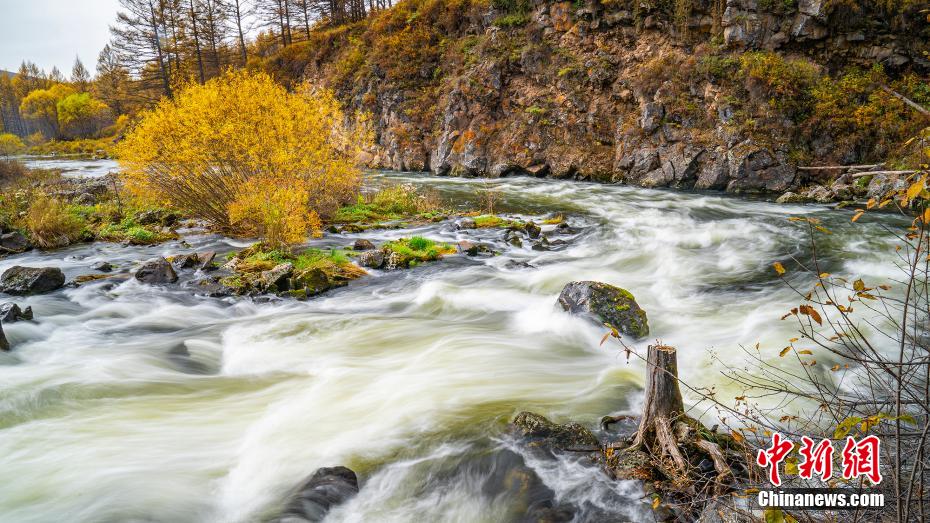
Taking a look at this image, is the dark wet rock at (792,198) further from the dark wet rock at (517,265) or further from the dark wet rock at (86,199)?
the dark wet rock at (86,199)

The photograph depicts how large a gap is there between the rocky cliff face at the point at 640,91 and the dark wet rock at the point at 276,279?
15.1 m

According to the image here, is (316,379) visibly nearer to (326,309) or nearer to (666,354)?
(326,309)

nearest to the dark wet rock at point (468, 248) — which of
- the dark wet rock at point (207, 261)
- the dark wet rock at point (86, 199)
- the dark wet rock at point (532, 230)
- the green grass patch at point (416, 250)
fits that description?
the green grass patch at point (416, 250)

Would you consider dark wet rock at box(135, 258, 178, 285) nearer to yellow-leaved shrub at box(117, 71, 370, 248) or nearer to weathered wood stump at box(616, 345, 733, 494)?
yellow-leaved shrub at box(117, 71, 370, 248)

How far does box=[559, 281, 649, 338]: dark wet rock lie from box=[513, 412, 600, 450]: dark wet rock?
2600mm

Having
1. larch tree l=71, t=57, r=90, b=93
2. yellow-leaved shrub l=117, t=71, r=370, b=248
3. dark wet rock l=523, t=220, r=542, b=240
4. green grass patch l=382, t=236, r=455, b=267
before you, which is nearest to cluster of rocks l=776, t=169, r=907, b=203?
dark wet rock l=523, t=220, r=542, b=240

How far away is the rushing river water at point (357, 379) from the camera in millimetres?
4148

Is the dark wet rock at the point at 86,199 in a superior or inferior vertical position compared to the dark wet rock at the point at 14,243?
superior

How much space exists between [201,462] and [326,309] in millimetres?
3929

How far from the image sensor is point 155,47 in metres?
41.5

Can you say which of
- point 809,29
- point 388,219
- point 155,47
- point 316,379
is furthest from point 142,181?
point 155,47

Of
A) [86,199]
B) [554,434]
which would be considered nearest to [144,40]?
[86,199]

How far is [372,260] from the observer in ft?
34.9

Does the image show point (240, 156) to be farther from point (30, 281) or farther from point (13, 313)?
point (13, 313)
